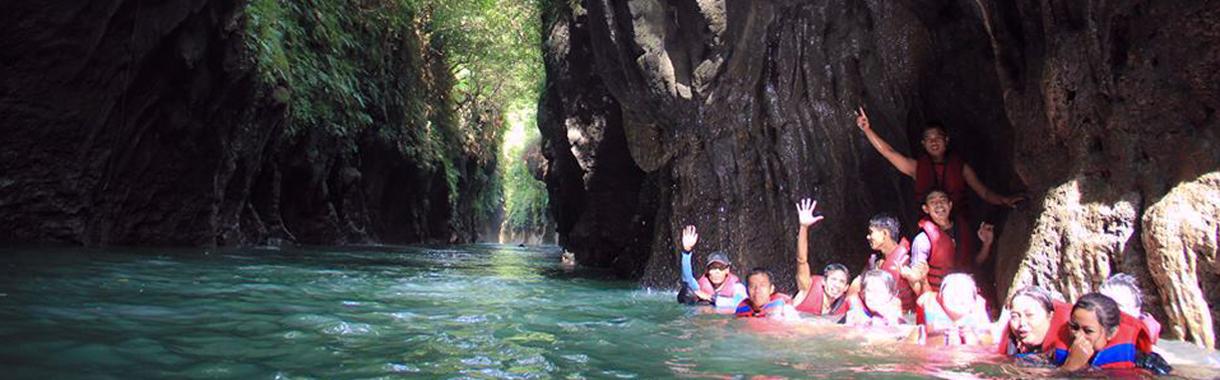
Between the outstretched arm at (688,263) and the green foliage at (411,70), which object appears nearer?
the outstretched arm at (688,263)

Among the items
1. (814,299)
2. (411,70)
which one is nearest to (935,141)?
(814,299)

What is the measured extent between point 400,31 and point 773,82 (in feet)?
63.3

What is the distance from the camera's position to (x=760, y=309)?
7816mm

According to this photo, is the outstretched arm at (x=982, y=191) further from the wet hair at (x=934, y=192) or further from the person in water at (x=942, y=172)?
the wet hair at (x=934, y=192)

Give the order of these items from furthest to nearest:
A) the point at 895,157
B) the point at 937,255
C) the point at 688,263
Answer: the point at 688,263, the point at 895,157, the point at 937,255

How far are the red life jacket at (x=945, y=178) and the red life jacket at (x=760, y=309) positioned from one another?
5.14ft

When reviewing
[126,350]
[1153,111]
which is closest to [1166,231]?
[1153,111]

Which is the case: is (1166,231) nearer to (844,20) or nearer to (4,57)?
(844,20)

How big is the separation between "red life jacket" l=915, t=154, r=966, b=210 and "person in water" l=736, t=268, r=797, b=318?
1579 millimetres

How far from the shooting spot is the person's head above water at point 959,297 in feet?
19.8

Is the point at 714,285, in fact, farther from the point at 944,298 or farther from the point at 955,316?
the point at 955,316

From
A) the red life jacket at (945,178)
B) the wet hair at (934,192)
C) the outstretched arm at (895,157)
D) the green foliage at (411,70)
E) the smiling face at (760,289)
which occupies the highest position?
the green foliage at (411,70)

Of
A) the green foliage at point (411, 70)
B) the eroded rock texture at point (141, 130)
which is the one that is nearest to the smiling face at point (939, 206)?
the eroded rock texture at point (141, 130)

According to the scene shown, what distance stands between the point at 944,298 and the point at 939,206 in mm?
1592
